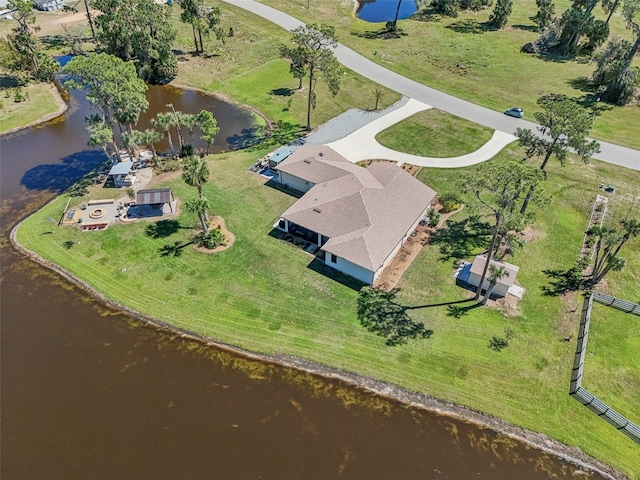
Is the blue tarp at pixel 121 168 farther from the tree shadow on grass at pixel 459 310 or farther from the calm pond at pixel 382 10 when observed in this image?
the calm pond at pixel 382 10

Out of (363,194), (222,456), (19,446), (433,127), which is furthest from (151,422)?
(433,127)

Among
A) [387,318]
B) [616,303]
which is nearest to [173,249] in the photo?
[387,318]

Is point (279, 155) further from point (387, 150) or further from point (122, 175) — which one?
point (122, 175)

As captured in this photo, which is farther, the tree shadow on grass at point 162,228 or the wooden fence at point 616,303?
the tree shadow on grass at point 162,228

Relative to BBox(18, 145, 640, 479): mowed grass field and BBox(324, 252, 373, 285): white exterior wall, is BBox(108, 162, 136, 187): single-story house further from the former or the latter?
BBox(324, 252, 373, 285): white exterior wall

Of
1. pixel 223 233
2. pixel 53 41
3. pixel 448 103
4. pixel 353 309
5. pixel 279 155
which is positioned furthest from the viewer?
pixel 53 41

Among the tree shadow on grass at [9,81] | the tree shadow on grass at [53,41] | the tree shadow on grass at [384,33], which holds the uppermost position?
the tree shadow on grass at [384,33]

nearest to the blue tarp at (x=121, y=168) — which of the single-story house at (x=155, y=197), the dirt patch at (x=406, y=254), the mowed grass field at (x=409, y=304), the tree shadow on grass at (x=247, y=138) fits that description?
the single-story house at (x=155, y=197)
